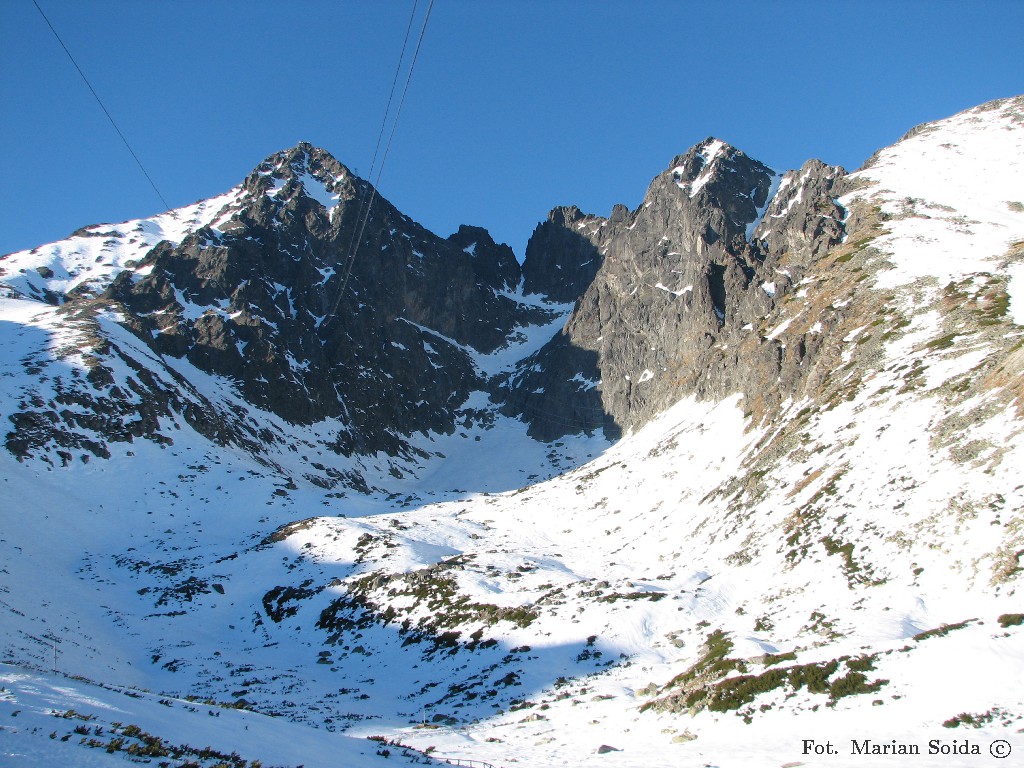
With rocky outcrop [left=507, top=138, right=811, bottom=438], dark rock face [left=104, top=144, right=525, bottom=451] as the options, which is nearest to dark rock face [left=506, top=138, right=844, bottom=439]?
rocky outcrop [left=507, top=138, right=811, bottom=438]

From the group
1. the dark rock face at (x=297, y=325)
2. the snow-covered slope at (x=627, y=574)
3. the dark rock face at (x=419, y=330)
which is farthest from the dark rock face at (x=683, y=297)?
the dark rock face at (x=297, y=325)

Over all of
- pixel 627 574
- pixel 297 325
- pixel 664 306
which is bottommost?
pixel 627 574

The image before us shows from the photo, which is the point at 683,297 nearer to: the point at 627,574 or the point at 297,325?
the point at 297,325

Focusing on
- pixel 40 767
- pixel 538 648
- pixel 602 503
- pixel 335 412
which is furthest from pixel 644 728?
pixel 335 412

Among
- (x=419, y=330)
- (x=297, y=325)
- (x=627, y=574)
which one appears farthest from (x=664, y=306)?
(x=627, y=574)

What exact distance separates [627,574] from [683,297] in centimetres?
9412

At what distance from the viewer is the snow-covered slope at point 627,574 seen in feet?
64.8

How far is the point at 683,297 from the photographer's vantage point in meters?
135

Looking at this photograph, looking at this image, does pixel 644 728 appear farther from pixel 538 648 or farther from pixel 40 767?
pixel 40 767

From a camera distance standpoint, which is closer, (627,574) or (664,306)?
(627,574)

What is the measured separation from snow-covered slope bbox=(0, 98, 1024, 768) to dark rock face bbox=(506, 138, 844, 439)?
564 cm

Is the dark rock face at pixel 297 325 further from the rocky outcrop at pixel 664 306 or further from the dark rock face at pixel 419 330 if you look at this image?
the rocky outcrop at pixel 664 306

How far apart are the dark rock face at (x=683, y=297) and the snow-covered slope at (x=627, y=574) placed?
5.64m

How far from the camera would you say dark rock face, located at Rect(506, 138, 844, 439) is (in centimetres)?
9912
